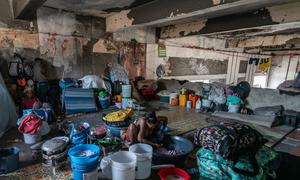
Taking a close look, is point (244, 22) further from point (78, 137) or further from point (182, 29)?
point (78, 137)

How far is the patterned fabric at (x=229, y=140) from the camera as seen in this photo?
5.28 ft

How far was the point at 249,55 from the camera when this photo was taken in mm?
9625

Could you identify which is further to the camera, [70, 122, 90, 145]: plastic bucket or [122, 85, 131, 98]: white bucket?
[122, 85, 131, 98]: white bucket

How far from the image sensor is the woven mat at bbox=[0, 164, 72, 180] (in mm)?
1800

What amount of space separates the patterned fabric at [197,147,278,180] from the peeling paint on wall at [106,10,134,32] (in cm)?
304

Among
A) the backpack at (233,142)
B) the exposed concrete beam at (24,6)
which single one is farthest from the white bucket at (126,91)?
the backpack at (233,142)

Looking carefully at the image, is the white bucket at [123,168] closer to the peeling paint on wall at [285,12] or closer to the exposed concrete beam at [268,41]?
the peeling paint on wall at [285,12]

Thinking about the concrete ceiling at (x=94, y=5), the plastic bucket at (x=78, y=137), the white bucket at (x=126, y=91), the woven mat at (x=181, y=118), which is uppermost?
the concrete ceiling at (x=94, y=5)

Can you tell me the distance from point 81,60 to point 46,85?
39.6 inches

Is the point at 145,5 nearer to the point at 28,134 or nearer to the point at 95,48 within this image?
the point at 95,48

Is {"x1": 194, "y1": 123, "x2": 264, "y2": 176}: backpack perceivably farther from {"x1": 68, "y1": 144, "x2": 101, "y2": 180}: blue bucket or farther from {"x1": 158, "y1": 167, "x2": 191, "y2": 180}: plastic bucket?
{"x1": 68, "y1": 144, "x2": 101, "y2": 180}: blue bucket

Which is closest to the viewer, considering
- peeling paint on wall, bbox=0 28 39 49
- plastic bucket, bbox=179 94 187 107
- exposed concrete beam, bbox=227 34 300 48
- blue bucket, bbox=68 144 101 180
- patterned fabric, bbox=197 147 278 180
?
blue bucket, bbox=68 144 101 180

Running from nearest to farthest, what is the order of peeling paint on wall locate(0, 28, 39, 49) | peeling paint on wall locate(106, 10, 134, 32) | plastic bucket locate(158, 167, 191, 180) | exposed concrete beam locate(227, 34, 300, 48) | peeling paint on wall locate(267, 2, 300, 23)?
plastic bucket locate(158, 167, 191, 180), peeling paint on wall locate(267, 2, 300, 23), peeling paint on wall locate(0, 28, 39, 49), peeling paint on wall locate(106, 10, 134, 32), exposed concrete beam locate(227, 34, 300, 48)

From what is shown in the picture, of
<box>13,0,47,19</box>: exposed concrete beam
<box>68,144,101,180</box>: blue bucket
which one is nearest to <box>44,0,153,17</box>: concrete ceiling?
<box>13,0,47,19</box>: exposed concrete beam
